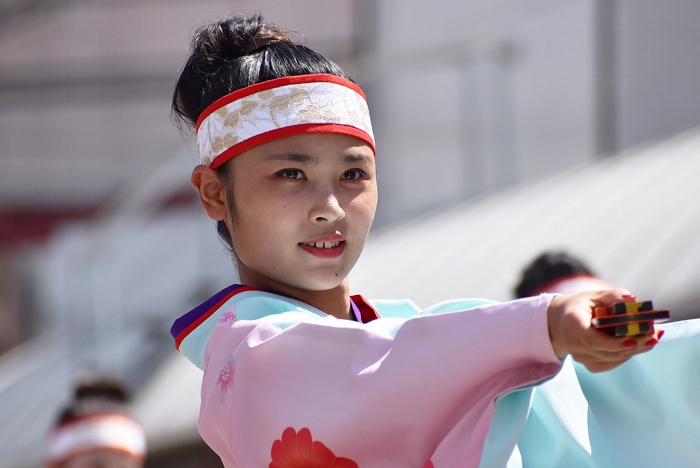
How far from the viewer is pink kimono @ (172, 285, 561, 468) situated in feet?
2.16

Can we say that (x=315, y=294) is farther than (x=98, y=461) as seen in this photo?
No

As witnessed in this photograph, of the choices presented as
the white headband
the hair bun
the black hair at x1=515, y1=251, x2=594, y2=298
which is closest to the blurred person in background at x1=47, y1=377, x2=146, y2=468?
the white headband

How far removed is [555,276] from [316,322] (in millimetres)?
1651

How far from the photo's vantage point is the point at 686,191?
4.00 meters

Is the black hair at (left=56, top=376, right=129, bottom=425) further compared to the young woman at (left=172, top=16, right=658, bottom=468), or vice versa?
the black hair at (left=56, top=376, right=129, bottom=425)

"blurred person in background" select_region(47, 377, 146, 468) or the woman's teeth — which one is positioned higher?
the woman's teeth

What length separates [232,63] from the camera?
101 centimetres

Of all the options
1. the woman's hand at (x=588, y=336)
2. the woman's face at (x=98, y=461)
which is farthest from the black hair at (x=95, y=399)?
the woman's hand at (x=588, y=336)

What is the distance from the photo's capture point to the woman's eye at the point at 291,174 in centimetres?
90

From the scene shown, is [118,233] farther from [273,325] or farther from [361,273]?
[273,325]

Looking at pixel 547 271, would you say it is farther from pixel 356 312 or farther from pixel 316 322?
pixel 316 322

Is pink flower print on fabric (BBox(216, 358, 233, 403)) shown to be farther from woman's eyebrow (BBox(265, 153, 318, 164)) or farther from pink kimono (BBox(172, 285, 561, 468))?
woman's eyebrow (BBox(265, 153, 318, 164))

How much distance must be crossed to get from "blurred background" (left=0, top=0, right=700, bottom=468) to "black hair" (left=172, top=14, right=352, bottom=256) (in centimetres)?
196

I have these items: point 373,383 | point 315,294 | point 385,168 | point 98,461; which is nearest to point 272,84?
point 315,294
